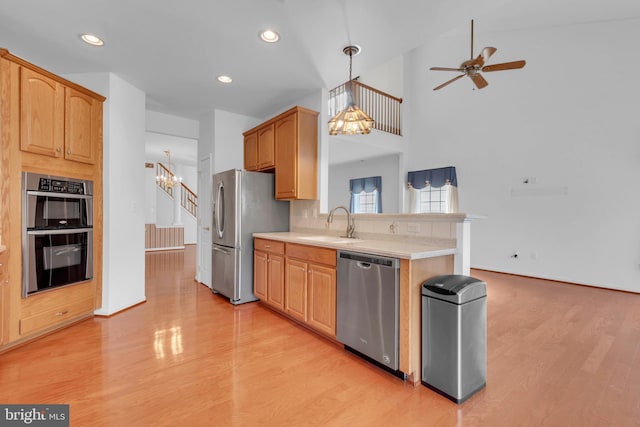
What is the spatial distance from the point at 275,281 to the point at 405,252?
1.76 m

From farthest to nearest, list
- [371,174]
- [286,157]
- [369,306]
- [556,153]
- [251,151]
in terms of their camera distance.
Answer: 1. [371,174]
2. [556,153]
3. [251,151]
4. [286,157]
5. [369,306]

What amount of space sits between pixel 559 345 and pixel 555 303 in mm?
1604

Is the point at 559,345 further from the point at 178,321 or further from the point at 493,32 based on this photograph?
the point at 493,32

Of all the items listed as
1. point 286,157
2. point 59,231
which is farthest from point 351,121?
point 59,231

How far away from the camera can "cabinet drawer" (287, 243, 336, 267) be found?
8.28 ft

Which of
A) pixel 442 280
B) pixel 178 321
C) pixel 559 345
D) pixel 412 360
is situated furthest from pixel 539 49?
pixel 178 321

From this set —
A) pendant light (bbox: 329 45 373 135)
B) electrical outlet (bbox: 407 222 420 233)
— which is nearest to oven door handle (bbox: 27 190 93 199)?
pendant light (bbox: 329 45 373 135)

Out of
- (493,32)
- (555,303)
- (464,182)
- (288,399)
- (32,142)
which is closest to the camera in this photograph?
(288,399)

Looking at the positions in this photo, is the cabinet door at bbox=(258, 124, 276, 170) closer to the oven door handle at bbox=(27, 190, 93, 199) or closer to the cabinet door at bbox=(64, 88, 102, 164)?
the cabinet door at bbox=(64, 88, 102, 164)

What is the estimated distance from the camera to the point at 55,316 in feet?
8.92

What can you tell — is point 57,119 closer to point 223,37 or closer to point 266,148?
point 223,37

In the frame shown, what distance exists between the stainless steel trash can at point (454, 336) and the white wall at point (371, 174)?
5.96 metres

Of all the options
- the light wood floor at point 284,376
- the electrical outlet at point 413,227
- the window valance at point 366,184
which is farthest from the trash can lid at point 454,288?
the window valance at point 366,184

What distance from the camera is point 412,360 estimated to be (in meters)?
1.99
